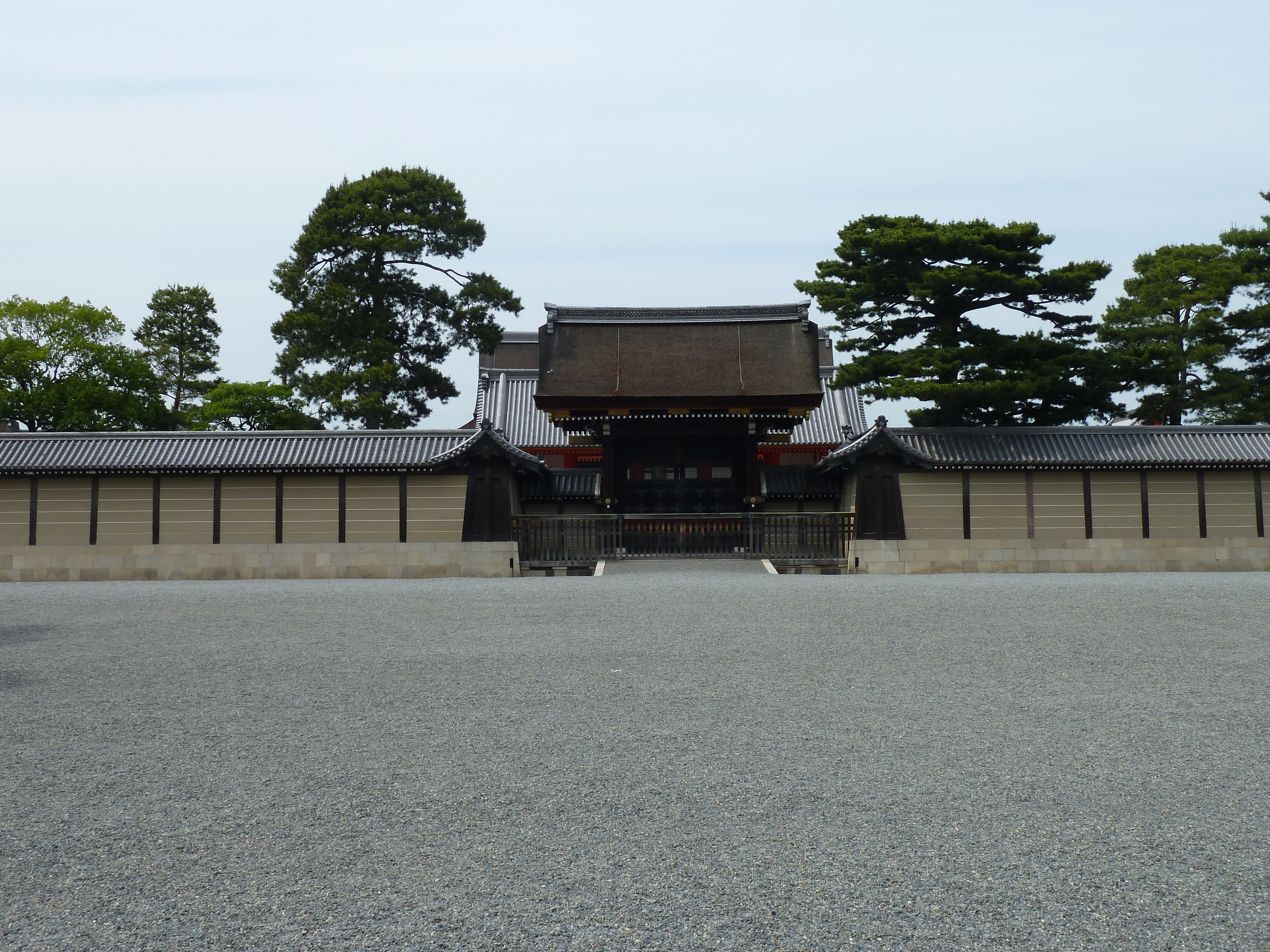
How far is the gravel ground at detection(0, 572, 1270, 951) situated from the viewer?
3.20 metres

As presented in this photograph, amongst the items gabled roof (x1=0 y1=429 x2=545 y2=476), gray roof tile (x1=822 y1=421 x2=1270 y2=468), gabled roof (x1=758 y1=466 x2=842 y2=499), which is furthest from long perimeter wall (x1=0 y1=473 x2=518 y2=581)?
gray roof tile (x1=822 y1=421 x2=1270 y2=468)

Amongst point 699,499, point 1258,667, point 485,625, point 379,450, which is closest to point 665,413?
point 699,499

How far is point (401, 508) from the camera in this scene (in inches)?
792

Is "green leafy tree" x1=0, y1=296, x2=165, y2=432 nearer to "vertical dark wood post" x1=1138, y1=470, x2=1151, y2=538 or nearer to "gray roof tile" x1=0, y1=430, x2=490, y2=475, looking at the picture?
"gray roof tile" x1=0, y1=430, x2=490, y2=475

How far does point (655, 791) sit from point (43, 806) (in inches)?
115

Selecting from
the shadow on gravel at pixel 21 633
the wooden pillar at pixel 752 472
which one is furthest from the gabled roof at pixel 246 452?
the shadow on gravel at pixel 21 633

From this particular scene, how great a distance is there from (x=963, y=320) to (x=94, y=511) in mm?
21261

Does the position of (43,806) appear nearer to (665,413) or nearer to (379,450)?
(379,450)

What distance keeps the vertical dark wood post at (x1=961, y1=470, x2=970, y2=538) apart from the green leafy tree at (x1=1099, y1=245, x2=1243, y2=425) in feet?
33.1

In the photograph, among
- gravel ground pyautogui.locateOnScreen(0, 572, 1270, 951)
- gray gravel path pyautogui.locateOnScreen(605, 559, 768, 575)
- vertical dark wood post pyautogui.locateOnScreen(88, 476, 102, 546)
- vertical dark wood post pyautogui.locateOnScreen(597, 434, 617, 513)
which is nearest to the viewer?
gravel ground pyautogui.locateOnScreen(0, 572, 1270, 951)

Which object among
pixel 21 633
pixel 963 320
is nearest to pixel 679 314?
pixel 963 320

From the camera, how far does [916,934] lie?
10.1 feet

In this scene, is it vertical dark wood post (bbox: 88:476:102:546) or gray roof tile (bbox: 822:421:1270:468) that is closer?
vertical dark wood post (bbox: 88:476:102:546)

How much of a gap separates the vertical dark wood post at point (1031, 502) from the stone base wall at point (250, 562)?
11896 mm
